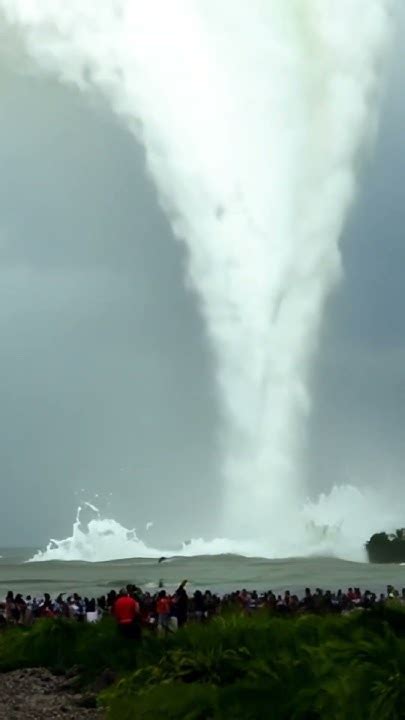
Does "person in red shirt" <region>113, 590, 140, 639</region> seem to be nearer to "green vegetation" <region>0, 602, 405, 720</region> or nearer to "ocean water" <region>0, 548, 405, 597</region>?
"green vegetation" <region>0, 602, 405, 720</region>

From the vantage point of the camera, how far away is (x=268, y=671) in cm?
1443

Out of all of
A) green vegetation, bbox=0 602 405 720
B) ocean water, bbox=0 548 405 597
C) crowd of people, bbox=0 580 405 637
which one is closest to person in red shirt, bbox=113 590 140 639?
crowd of people, bbox=0 580 405 637

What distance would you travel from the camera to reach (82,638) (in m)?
22.2

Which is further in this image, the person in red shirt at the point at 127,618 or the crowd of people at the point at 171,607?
the crowd of people at the point at 171,607

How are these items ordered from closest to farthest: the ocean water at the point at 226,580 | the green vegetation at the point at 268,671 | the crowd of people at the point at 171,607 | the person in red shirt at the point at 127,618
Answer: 1. the green vegetation at the point at 268,671
2. the person in red shirt at the point at 127,618
3. the crowd of people at the point at 171,607
4. the ocean water at the point at 226,580

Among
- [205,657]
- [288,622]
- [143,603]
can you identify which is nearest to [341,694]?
[205,657]

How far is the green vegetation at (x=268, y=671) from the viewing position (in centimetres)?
1245

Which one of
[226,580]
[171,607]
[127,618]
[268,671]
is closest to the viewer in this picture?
[268,671]

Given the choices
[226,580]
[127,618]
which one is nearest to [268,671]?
[127,618]

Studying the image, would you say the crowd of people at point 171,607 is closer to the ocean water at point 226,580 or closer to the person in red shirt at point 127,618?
the person in red shirt at point 127,618

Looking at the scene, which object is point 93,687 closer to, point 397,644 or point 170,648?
point 170,648

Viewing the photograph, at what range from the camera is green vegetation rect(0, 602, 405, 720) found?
40.8 ft

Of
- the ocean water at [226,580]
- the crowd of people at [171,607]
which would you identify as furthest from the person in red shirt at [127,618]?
the ocean water at [226,580]

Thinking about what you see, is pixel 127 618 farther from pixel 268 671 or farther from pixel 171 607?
pixel 268 671
